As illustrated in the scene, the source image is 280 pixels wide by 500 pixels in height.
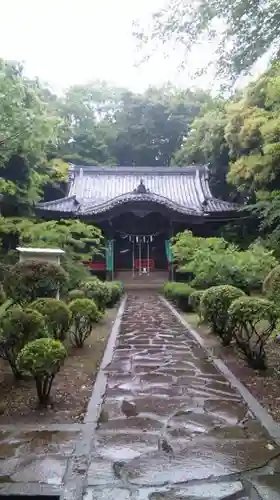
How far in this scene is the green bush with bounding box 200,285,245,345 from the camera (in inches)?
326

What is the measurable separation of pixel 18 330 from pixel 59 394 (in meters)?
0.97

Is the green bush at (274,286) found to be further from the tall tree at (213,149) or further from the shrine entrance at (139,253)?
the shrine entrance at (139,253)

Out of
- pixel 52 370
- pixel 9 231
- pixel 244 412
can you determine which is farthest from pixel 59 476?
pixel 9 231

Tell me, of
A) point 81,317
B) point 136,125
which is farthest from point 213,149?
point 81,317

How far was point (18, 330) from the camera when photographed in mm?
5812

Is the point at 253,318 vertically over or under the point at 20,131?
under

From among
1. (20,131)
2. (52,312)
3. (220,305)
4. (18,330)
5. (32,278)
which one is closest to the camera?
(18,330)

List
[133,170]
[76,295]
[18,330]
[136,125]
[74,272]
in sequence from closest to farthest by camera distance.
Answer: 1. [18,330]
2. [76,295]
3. [74,272]
4. [133,170]
5. [136,125]

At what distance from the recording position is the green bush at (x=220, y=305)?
8281mm

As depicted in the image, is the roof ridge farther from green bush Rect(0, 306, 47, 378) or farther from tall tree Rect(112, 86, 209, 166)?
green bush Rect(0, 306, 47, 378)

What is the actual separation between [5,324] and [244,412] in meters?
3.13

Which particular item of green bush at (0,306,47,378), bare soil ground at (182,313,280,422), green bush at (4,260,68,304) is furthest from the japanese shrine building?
green bush at (0,306,47,378)

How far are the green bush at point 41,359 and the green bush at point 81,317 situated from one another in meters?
2.99

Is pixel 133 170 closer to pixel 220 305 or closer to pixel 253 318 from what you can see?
pixel 220 305
